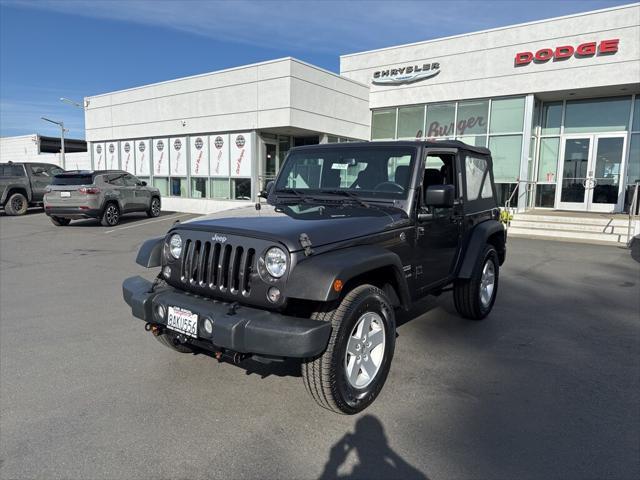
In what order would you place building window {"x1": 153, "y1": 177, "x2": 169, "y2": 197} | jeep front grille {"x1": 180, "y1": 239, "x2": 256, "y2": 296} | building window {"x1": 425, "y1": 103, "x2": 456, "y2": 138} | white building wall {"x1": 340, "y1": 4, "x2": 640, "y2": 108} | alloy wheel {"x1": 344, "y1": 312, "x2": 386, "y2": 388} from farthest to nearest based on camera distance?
1. building window {"x1": 153, "y1": 177, "x2": 169, "y2": 197}
2. building window {"x1": 425, "y1": 103, "x2": 456, "y2": 138}
3. white building wall {"x1": 340, "y1": 4, "x2": 640, "y2": 108}
4. alloy wheel {"x1": 344, "y1": 312, "x2": 386, "y2": 388}
5. jeep front grille {"x1": 180, "y1": 239, "x2": 256, "y2": 296}

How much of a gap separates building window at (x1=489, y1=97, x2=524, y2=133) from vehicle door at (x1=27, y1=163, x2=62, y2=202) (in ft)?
55.6

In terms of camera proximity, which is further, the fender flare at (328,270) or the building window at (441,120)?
the building window at (441,120)

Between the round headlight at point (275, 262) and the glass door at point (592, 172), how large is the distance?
16565 mm

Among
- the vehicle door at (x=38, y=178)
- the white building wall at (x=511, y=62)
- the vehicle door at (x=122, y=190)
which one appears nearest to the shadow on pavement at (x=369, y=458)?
the vehicle door at (x=122, y=190)

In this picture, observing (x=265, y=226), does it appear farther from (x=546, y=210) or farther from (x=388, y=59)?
(x=388, y=59)

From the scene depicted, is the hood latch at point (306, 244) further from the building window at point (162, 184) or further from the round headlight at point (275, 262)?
the building window at point (162, 184)

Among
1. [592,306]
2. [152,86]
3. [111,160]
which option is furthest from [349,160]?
[111,160]

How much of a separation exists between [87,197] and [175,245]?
11.4 meters

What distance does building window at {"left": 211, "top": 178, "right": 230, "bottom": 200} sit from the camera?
19223 millimetres

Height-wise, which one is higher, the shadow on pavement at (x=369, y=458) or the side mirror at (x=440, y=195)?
the side mirror at (x=440, y=195)

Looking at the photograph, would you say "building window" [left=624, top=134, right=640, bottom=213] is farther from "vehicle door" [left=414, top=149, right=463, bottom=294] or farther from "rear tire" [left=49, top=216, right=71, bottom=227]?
"rear tire" [left=49, top=216, right=71, bottom=227]

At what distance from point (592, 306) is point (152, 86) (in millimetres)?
20390

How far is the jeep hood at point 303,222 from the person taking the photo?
10.2 feet

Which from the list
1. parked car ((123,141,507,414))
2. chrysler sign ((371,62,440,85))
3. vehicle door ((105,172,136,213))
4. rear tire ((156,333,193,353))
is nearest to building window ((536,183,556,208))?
chrysler sign ((371,62,440,85))
